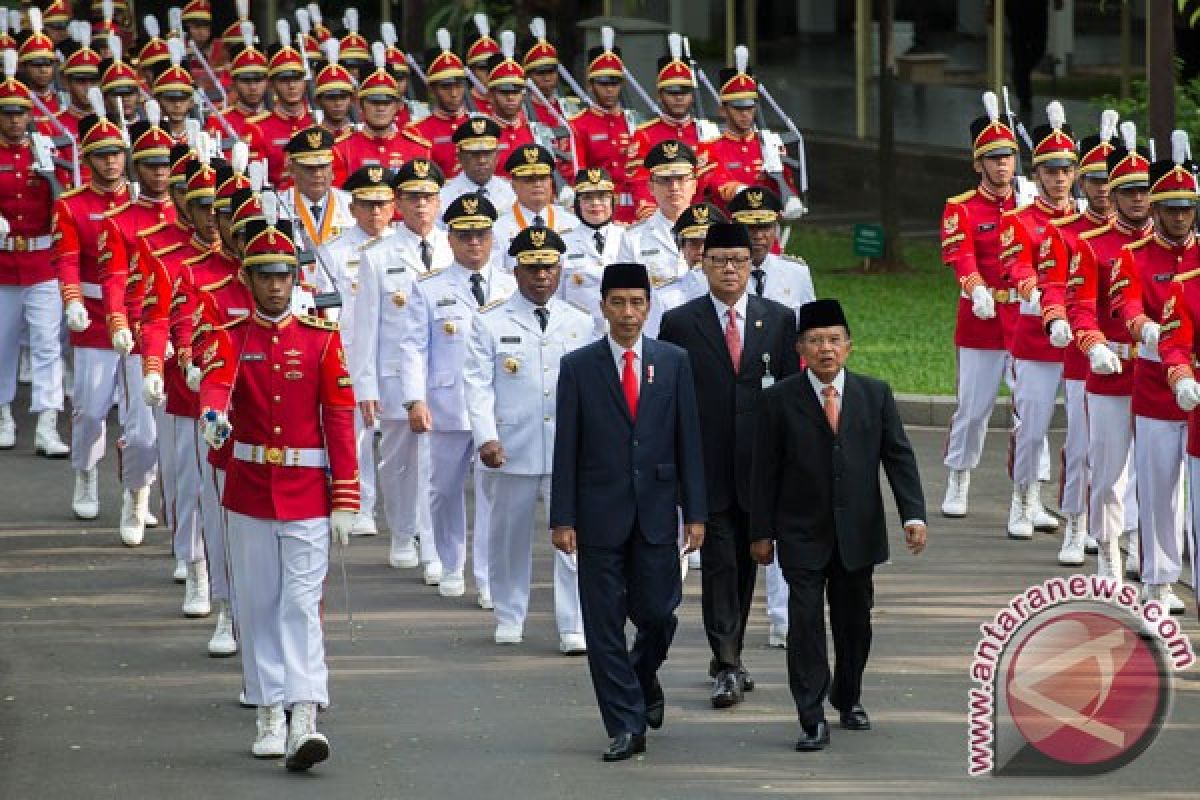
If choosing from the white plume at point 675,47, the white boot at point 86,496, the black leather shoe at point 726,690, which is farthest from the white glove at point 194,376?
the white plume at point 675,47

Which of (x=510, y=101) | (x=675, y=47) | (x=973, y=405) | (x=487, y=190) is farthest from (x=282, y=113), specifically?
(x=973, y=405)

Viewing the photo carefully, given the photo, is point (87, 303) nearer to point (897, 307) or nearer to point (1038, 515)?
point (1038, 515)

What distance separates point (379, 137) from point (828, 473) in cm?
807

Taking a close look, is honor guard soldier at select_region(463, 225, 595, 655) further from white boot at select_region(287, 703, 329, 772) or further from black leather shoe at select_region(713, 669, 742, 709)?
Answer: white boot at select_region(287, 703, 329, 772)

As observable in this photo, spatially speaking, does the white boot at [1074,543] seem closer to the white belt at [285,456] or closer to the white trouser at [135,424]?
the white trouser at [135,424]

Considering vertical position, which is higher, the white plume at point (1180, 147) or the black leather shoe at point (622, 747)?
the white plume at point (1180, 147)

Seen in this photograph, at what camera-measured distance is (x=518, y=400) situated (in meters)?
13.5

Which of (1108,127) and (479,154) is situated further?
(479,154)

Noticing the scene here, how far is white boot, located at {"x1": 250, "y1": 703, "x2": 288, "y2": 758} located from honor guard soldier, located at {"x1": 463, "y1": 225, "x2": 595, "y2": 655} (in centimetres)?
213

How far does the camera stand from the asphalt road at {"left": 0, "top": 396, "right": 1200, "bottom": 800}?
10.8 meters

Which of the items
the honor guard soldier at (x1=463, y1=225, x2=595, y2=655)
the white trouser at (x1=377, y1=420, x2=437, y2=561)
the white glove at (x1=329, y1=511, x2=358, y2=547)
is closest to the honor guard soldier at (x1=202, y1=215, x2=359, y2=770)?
the white glove at (x1=329, y1=511, x2=358, y2=547)

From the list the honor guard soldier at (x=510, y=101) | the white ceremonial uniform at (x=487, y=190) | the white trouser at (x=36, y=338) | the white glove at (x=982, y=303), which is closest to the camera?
the white glove at (x=982, y=303)

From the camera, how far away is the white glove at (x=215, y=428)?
1116 centimetres

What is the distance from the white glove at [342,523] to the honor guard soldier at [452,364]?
3056mm
